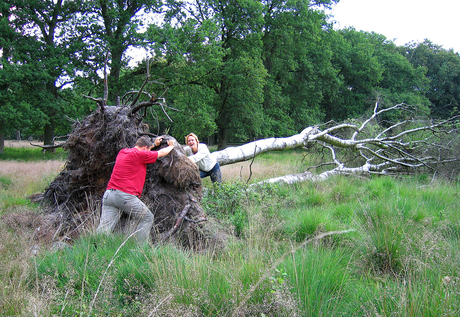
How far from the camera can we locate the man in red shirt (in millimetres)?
4266

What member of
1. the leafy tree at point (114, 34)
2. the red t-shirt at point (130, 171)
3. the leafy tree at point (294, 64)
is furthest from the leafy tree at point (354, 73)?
the red t-shirt at point (130, 171)

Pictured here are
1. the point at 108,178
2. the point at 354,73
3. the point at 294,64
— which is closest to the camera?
the point at 108,178

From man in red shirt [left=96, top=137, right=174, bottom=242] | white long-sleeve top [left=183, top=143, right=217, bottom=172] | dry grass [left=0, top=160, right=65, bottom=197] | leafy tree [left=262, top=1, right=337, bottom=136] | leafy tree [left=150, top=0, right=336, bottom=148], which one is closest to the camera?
man in red shirt [left=96, top=137, right=174, bottom=242]

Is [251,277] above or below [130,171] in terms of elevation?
below

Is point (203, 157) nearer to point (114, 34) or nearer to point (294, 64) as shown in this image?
point (114, 34)

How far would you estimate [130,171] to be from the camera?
4395 millimetres

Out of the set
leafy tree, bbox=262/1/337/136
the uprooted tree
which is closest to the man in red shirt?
the uprooted tree

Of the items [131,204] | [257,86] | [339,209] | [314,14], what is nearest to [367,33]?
[314,14]

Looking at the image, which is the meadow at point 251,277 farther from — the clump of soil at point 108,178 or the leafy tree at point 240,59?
the leafy tree at point 240,59

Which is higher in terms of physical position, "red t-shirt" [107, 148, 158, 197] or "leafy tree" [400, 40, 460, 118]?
"leafy tree" [400, 40, 460, 118]

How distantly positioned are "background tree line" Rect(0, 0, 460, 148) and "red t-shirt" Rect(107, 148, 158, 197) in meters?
5.54

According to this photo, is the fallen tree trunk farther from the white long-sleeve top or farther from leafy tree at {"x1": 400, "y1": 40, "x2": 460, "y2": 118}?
leafy tree at {"x1": 400, "y1": 40, "x2": 460, "y2": 118}

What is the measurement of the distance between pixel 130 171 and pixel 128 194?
36 cm

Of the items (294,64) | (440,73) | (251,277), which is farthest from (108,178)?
(440,73)
